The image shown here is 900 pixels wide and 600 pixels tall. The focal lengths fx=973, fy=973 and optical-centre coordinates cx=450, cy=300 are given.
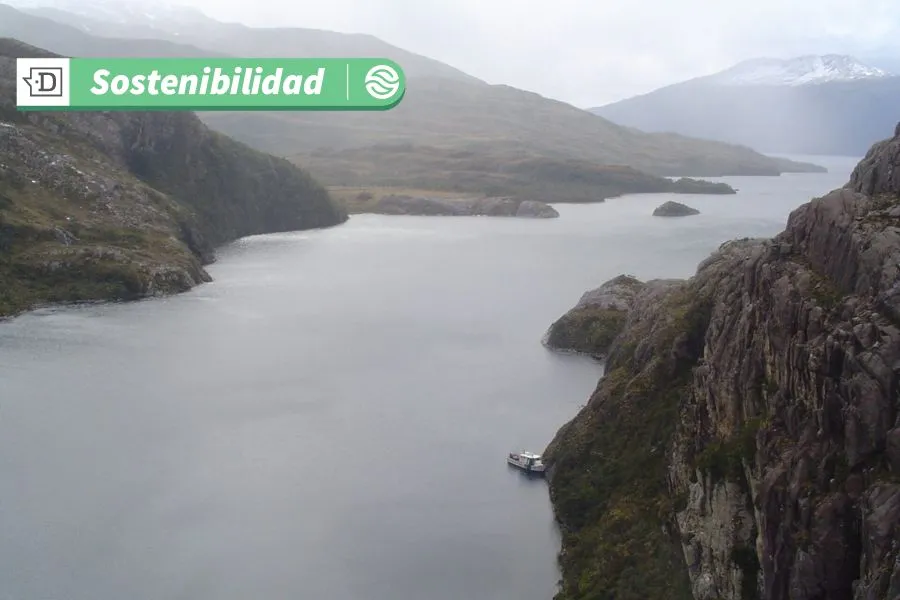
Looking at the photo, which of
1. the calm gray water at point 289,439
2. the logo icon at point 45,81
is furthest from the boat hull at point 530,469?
the logo icon at point 45,81

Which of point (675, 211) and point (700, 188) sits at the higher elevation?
point (700, 188)

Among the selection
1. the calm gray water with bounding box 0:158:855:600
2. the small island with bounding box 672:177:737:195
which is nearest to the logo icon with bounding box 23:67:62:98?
the calm gray water with bounding box 0:158:855:600

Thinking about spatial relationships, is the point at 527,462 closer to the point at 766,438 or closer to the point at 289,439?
the point at 289,439

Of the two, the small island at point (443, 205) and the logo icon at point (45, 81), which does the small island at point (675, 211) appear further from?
the logo icon at point (45, 81)

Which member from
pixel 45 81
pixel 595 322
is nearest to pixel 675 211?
pixel 595 322

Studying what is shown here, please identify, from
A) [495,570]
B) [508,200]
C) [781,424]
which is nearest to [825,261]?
[781,424]

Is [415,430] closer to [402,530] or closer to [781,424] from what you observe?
[402,530]
